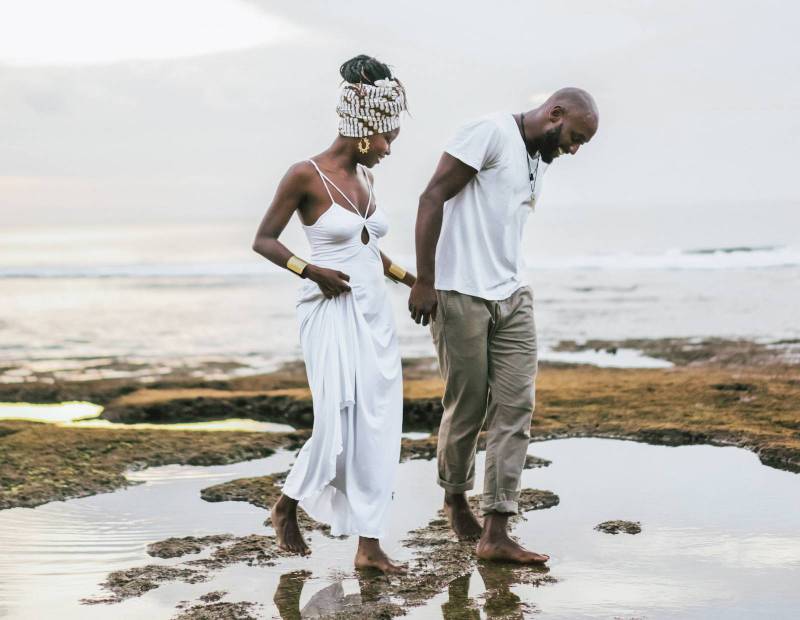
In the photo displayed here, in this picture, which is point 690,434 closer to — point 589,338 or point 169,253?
point 589,338

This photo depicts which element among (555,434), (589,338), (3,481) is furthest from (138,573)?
(589,338)

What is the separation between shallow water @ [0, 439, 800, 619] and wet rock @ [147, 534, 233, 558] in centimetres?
Answer: 7

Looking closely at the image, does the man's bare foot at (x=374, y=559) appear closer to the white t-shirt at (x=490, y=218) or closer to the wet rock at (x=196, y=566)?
the wet rock at (x=196, y=566)

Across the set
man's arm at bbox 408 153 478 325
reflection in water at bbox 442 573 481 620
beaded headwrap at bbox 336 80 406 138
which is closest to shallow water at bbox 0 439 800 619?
reflection in water at bbox 442 573 481 620

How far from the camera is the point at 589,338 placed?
13406 millimetres

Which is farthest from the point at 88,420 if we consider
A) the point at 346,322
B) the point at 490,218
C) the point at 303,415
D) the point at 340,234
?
the point at 490,218

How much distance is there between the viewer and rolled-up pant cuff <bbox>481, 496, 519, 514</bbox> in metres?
4.35

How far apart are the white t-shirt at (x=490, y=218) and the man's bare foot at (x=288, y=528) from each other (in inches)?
43.7

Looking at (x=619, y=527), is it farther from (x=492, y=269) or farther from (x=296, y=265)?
(x=296, y=265)

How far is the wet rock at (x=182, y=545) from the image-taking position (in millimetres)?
4375

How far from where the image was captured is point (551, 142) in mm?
4477

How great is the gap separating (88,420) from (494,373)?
4.39 meters

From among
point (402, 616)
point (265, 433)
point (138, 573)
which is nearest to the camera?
point (402, 616)

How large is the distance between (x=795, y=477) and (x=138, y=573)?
326 centimetres
